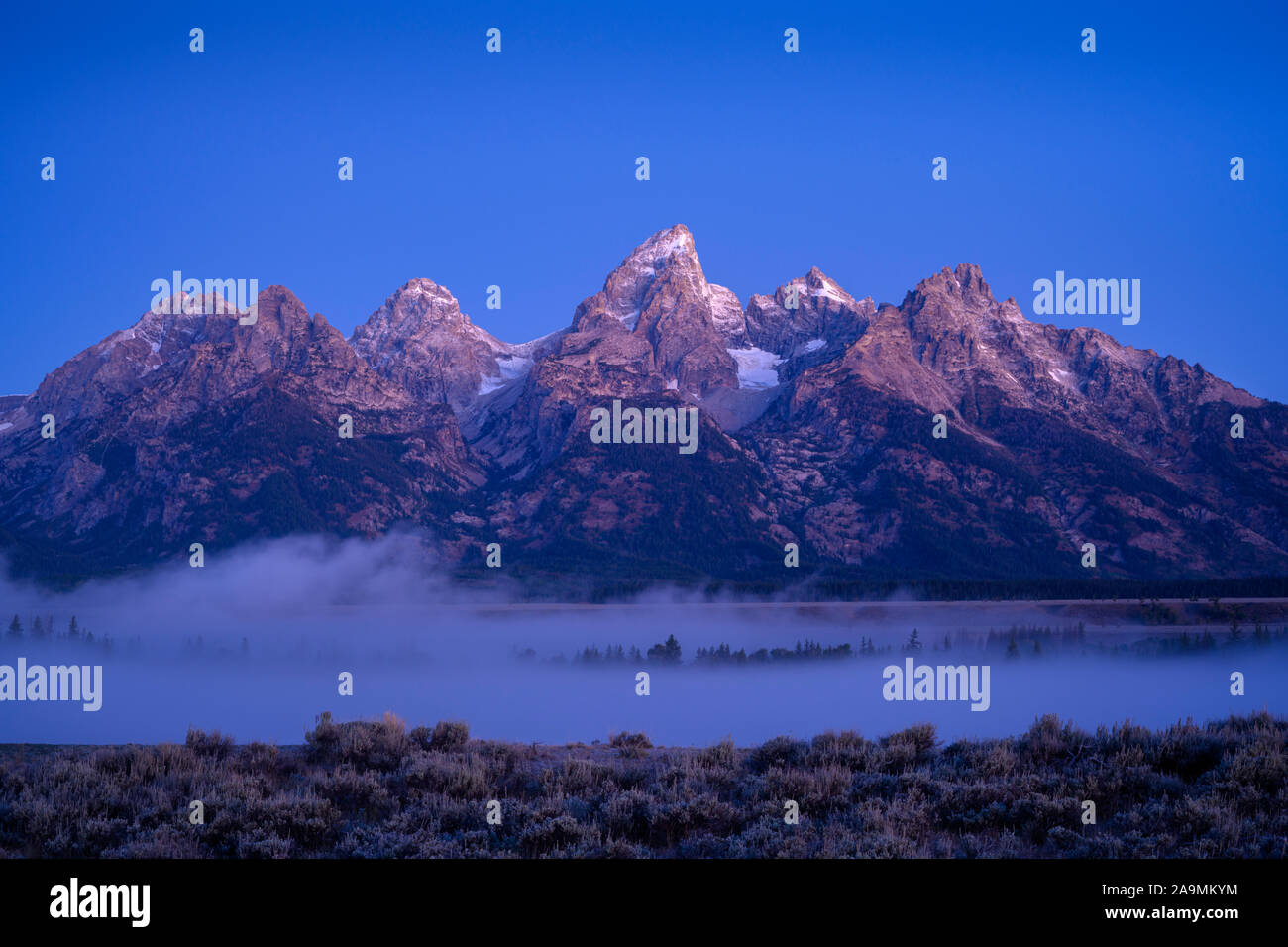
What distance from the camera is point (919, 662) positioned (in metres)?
174

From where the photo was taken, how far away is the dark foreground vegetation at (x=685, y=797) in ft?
53.5

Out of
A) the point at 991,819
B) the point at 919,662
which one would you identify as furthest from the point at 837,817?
the point at 919,662

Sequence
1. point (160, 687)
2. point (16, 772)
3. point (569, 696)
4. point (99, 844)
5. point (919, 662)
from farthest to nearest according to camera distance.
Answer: point (160, 687), point (919, 662), point (569, 696), point (16, 772), point (99, 844)

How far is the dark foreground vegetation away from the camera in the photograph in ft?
53.5

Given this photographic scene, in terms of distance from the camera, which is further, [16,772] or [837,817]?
[16,772]

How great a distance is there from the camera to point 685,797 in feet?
62.1

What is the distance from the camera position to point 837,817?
18.0m
